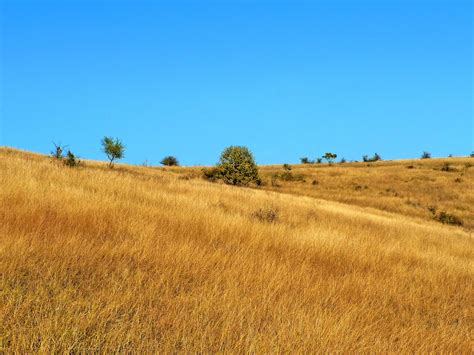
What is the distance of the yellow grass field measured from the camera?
279cm

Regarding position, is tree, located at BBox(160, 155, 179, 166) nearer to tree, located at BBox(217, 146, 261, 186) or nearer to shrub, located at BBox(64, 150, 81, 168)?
tree, located at BBox(217, 146, 261, 186)

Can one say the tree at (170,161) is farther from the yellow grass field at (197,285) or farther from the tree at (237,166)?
the yellow grass field at (197,285)

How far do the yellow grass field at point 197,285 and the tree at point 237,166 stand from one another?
30.5m

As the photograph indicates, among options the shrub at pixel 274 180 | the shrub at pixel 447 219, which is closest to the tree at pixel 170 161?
the shrub at pixel 274 180

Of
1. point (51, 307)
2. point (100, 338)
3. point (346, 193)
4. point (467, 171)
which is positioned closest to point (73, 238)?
point (51, 307)

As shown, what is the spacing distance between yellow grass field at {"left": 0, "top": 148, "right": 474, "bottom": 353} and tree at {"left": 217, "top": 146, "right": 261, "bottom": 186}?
3049cm

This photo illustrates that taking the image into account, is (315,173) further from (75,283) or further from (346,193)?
(75,283)

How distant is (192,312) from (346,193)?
124 feet

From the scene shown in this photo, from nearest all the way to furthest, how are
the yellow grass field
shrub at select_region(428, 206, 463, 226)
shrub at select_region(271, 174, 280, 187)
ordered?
the yellow grass field, shrub at select_region(428, 206, 463, 226), shrub at select_region(271, 174, 280, 187)

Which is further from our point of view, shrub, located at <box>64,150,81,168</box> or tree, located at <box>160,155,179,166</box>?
tree, located at <box>160,155,179,166</box>

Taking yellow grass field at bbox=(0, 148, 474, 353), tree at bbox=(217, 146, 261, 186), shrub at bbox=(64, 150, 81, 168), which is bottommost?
yellow grass field at bbox=(0, 148, 474, 353)

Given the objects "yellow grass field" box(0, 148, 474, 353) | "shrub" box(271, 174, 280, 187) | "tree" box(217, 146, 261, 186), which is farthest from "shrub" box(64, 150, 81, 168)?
"shrub" box(271, 174, 280, 187)

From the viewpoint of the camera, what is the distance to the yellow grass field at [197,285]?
2.79 metres

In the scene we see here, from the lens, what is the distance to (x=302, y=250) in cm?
657
